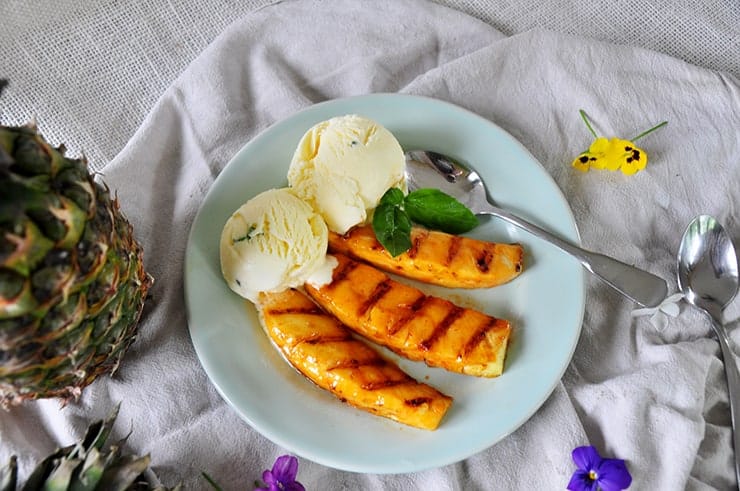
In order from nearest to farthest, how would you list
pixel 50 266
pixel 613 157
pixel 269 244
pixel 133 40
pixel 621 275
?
pixel 50 266 → pixel 269 244 → pixel 621 275 → pixel 613 157 → pixel 133 40

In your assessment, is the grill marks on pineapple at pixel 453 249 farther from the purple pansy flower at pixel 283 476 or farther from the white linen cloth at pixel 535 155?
the purple pansy flower at pixel 283 476

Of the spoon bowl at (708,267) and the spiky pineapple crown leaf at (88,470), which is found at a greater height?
the spiky pineapple crown leaf at (88,470)

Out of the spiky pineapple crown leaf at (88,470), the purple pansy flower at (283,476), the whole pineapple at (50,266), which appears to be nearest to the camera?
the whole pineapple at (50,266)

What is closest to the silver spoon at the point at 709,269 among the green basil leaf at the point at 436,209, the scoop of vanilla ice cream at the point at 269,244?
the green basil leaf at the point at 436,209

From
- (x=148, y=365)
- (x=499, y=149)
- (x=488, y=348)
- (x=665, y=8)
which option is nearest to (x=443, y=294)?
(x=488, y=348)

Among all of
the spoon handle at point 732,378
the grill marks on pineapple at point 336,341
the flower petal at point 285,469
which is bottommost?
the spoon handle at point 732,378

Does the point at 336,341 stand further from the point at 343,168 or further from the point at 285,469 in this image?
the point at 343,168

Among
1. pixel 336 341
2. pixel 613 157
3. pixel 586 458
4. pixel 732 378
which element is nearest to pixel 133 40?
pixel 336 341
